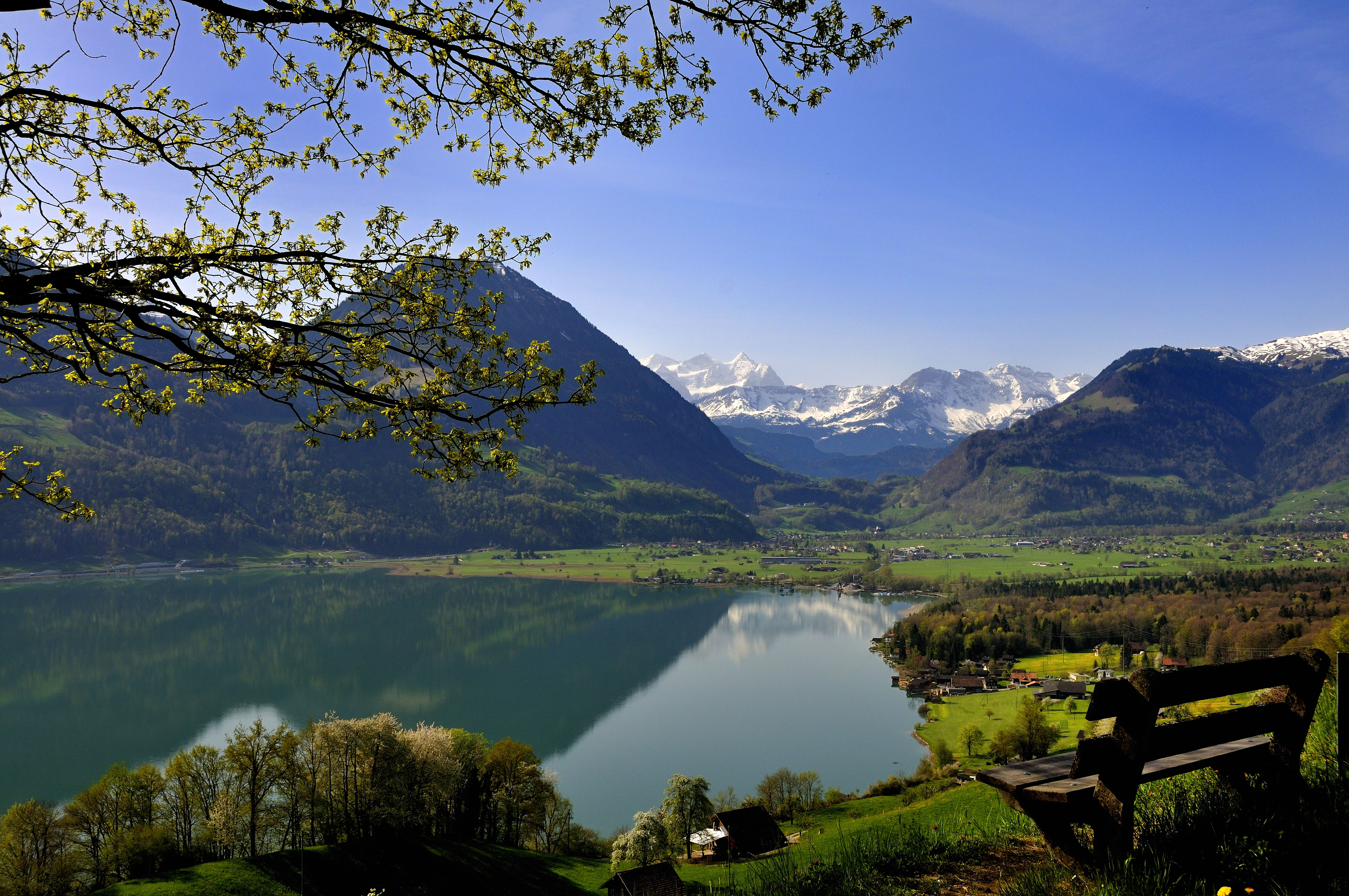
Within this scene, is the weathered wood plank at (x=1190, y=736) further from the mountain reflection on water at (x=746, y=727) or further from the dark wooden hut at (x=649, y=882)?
the mountain reflection on water at (x=746, y=727)

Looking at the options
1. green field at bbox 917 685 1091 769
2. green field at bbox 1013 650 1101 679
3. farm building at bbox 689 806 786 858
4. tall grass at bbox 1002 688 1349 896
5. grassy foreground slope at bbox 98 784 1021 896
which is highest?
tall grass at bbox 1002 688 1349 896

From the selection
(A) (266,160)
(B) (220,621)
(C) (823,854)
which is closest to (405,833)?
(C) (823,854)

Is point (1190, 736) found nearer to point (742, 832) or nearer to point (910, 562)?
point (742, 832)

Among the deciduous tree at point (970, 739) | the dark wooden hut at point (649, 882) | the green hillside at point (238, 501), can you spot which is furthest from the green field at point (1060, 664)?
the green hillside at point (238, 501)

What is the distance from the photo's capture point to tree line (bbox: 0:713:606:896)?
74.0 ft

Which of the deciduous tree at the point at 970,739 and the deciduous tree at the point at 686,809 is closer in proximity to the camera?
the deciduous tree at the point at 686,809

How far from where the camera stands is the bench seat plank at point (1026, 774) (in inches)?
146

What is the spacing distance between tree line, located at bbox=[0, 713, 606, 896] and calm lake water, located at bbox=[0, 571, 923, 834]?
999cm

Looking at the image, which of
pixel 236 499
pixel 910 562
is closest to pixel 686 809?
pixel 910 562

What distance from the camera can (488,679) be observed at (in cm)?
6206

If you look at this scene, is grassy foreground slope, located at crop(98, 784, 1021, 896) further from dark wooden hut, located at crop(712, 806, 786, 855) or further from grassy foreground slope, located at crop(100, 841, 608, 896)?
dark wooden hut, located at crop(712, 806, 786, 855)

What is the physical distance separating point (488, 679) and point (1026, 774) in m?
63.3

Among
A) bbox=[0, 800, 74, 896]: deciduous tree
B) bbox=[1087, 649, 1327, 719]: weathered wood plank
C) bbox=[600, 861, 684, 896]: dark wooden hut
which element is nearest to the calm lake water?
bbox=[600, 861, 684, 896]: dark wooden hut

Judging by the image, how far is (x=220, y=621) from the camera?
8531 cm
